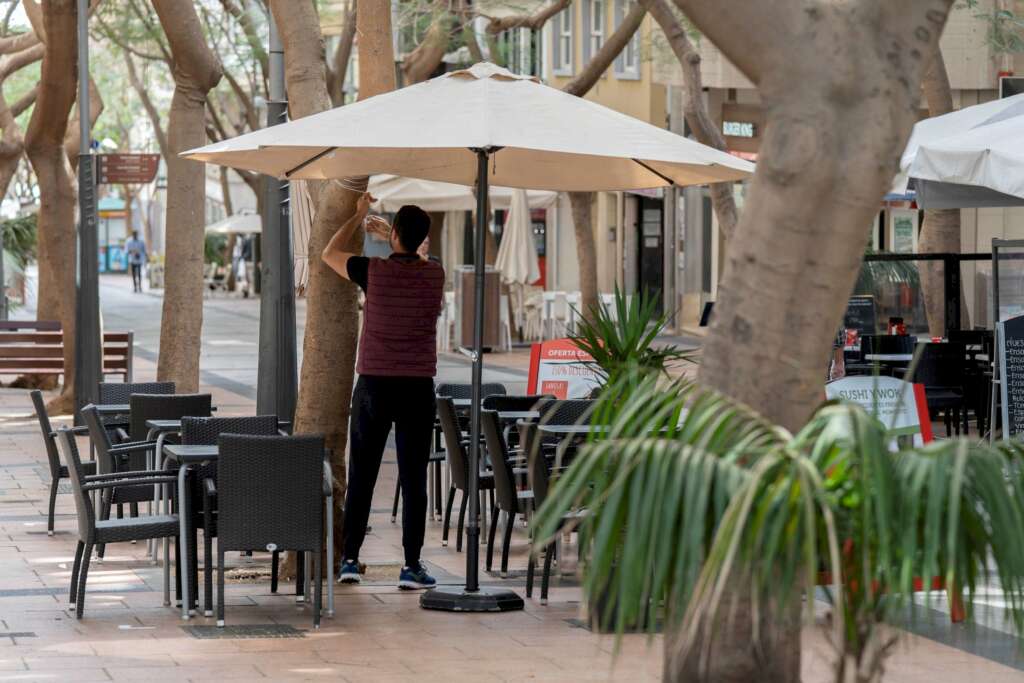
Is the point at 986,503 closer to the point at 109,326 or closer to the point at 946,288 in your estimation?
the point at 946,288

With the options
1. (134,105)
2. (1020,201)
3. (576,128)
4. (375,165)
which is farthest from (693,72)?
(134,105)

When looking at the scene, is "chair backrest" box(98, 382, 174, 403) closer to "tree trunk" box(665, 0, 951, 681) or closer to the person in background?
"tree trunk" box(665, 0, 951, 681)

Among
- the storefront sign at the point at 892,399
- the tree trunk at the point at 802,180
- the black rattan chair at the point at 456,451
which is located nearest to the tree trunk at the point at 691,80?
the storefront sign at the point at 892,399

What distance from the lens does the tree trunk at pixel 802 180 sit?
4367 millimetres

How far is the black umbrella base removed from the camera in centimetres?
837

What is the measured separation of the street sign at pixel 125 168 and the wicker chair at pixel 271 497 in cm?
874

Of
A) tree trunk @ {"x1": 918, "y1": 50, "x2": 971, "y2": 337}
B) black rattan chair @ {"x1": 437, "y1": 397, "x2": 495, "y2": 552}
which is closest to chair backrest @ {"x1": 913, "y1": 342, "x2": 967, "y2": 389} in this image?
tree trunk @ {"x1": 918, "y1": 50, "x2": 971, "y2": 337}

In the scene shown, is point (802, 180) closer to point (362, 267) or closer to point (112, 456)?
point (362, 267)

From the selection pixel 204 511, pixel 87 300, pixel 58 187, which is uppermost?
pixel 58 187

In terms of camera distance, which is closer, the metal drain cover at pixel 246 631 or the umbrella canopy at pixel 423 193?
the metal drain cover at pixel 246 631

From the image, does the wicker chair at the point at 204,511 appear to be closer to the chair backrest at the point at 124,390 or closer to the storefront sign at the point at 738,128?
the chair backrest at the point at 124,390

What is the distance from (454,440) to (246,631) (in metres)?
2.29

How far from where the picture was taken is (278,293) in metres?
13.3

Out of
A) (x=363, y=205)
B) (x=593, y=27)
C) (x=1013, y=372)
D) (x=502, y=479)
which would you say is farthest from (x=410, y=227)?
(x=593, y=27)
